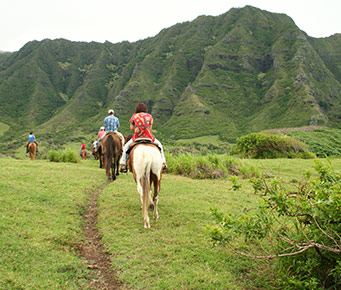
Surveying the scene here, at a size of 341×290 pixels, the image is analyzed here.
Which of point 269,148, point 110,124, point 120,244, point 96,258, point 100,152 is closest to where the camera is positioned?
point 96,258

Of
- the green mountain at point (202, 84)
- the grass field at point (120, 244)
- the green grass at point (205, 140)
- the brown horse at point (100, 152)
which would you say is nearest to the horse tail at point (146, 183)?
the grass field at point (120, 244)

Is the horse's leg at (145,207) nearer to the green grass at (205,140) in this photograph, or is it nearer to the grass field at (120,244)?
the grass field at (120,244)

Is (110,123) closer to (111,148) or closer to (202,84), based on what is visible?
(111,148)

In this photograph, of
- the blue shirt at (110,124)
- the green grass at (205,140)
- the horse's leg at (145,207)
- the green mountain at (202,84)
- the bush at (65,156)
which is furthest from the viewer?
the green mountain at (202,84)

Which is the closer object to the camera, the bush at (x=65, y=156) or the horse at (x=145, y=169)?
the horse at (x=145, y=169)

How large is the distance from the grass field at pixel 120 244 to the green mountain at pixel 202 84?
200ft

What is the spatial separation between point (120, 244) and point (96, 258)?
49cm

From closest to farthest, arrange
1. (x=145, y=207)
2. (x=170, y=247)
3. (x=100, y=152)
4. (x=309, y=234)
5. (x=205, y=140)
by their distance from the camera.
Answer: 1. (x=309, y=234)
2. (x=170, y=247)
3. (x=145, y=207)
4. (x=100, y=152)
5. (x=205, y=140)

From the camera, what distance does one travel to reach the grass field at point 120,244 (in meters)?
3.69

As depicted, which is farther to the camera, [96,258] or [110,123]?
[110,123]

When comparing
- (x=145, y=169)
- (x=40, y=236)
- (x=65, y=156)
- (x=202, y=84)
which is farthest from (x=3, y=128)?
(x=145, y=169)

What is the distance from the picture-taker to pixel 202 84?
300 ft

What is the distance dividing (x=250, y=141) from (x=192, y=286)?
63.0ft

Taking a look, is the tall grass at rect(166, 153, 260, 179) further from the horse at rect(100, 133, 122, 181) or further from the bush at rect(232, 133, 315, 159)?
the bush at rect(232, 133, 315, 159)
